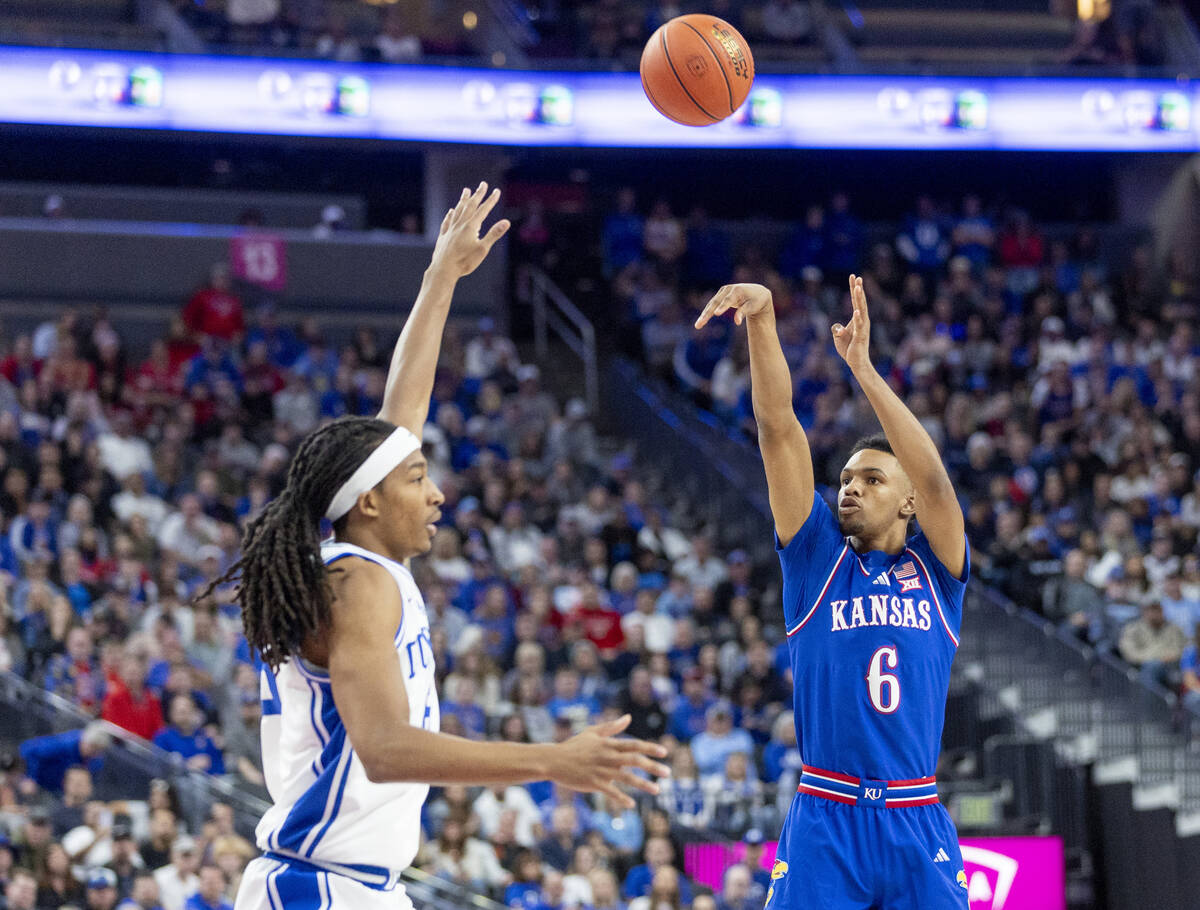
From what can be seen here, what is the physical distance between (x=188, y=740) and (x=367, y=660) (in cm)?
773

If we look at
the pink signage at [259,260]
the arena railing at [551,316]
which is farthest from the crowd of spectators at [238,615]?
the arena railing at [551,316]

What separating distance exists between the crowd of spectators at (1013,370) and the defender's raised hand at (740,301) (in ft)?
27.1

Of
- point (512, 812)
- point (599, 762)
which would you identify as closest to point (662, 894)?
point (512, 812)

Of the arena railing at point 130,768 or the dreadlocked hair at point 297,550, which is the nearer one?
the dreadlocked hair at point 297,550

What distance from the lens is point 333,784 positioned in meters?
3.71

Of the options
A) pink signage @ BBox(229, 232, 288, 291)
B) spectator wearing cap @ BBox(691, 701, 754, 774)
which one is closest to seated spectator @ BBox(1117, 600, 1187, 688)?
spectator wearing cap @ BBox(691, 701, 754, 774)

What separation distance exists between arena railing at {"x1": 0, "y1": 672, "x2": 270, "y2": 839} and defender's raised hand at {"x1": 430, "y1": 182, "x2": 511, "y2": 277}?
17.8 feet

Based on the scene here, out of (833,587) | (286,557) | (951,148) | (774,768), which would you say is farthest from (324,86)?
(286,557)

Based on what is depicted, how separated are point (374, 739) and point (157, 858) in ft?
21.9

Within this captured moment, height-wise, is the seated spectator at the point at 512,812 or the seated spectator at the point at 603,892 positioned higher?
the seated spectator at the point at 512,812

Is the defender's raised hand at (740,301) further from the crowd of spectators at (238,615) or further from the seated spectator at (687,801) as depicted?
the seated spectator at (687,801)

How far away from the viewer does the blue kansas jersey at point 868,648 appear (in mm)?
5246

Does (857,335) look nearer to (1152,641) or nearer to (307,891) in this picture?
(307,891)

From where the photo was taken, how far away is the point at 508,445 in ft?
53.3
